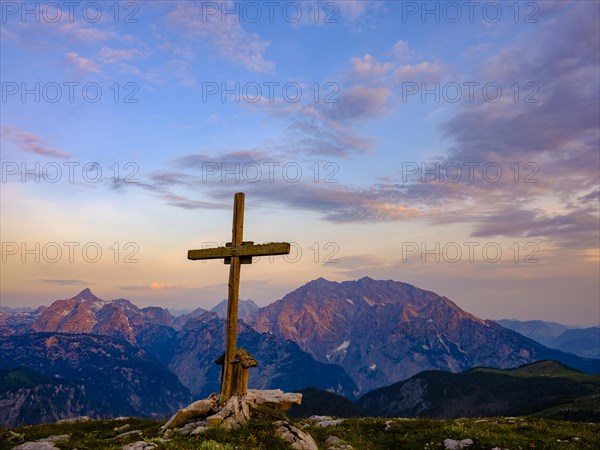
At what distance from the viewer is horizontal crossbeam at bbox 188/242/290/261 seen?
24033mm

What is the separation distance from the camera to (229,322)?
25922 millimetres

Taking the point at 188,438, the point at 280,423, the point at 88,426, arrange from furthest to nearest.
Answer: the point at 88,426
the point at 280,423
the point at 188,438

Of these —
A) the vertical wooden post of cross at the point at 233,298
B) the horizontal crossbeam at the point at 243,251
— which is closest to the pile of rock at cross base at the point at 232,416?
the vertical wooden post of cross at the point at 233,298

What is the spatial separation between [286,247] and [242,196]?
5085 millimetres

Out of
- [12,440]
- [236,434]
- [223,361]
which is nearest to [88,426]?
[12,440]

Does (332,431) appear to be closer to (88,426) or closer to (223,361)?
(223,361)

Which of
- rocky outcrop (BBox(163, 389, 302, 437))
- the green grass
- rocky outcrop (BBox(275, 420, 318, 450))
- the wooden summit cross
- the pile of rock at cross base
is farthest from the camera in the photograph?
the wooden summit cross

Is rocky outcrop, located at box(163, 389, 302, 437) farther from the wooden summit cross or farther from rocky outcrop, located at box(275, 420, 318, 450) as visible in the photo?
rocky outcrop, located at box(275, 420, 318, 450)

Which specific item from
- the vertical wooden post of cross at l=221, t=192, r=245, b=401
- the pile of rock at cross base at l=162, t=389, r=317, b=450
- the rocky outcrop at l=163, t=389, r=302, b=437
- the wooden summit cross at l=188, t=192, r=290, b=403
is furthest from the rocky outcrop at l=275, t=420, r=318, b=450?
the vertical wooden post of cross at l=221, t=192, r=245, b=401

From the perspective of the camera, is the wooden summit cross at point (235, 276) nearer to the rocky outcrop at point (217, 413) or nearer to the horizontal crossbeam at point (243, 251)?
the horizontal crossbeam at point (243, 251)

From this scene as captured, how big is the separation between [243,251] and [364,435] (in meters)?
12.8

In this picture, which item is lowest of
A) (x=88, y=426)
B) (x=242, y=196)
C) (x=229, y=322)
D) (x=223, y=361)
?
(x=88, y=426)

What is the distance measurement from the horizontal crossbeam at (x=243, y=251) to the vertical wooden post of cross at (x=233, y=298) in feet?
1.23

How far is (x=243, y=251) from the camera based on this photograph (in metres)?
25.6
